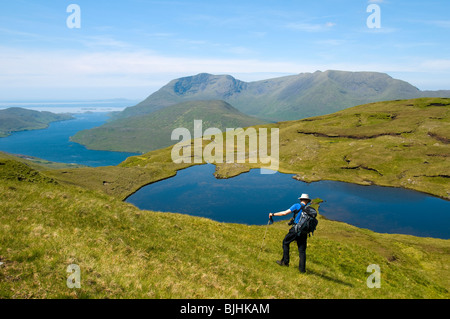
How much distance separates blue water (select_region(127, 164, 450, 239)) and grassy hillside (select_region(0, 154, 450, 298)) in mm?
45822

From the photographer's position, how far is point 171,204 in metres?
86.8

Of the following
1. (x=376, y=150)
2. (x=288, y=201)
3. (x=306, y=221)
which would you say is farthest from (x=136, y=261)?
(x=376, y=150)

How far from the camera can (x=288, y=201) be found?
278 feet

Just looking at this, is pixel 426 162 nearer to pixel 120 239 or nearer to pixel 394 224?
pixel 394 224

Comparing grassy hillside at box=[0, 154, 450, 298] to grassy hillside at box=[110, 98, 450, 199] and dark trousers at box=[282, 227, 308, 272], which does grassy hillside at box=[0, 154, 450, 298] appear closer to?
dark trousers at box=[282, 227, 308, 272]

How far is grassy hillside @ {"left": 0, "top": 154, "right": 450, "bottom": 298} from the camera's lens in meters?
10.9

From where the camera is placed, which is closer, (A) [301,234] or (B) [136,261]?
(B) [136,261]

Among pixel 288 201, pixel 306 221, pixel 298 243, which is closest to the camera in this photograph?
pixel 306 221

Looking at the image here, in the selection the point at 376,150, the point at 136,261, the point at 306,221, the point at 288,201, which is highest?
the point at 306,221

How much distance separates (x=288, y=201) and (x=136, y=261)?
75863 mm

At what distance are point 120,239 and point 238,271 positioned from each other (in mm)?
8363

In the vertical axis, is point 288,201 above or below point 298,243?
below

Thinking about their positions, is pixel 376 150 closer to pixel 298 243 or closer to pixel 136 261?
pixel 298 243

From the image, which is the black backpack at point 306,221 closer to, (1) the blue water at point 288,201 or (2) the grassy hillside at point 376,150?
(1) the blue water at point 288,201
